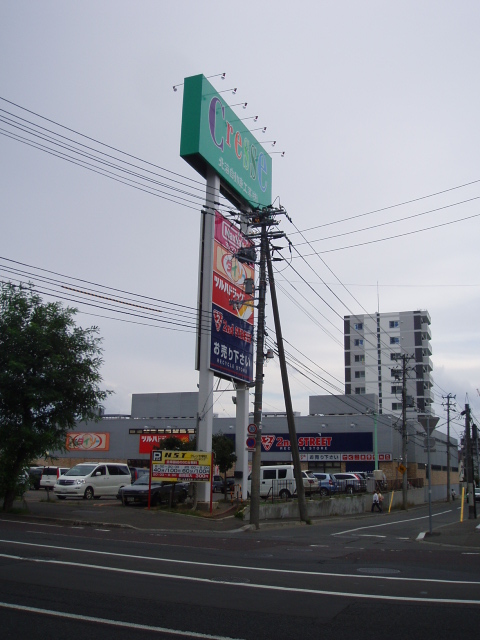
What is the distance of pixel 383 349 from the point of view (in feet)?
350

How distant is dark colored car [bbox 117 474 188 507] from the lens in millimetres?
26438

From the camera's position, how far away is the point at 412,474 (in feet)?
214

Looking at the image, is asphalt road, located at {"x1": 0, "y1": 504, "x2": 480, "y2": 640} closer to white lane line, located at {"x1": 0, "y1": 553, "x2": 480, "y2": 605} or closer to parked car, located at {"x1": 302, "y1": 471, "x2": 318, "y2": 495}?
white lane line, located at {"x1": 0, "y1": 553, "x2": 480, "y2": 605}

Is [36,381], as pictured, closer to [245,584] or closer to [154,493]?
[154,493]

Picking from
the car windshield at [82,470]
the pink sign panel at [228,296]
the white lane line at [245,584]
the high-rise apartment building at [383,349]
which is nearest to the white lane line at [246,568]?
the white lane line at [245,584]

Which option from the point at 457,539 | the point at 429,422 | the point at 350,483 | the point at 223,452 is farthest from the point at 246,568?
the point at 350,483

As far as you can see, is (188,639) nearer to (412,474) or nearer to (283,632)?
(283,632)

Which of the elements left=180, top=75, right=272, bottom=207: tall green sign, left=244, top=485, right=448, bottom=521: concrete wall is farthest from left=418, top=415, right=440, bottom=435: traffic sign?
left=180, top=75, right=272, bottom=207: tall green sign

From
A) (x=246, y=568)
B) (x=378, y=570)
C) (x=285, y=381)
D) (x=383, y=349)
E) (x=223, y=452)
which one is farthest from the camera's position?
(x=383, y=349)

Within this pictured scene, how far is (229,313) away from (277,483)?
1458 centimetres

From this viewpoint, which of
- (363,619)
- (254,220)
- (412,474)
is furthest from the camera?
(412,474)

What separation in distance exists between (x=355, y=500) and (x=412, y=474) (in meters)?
29.4

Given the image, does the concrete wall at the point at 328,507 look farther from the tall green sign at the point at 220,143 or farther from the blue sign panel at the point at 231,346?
the tall green sign at the point at 220,143

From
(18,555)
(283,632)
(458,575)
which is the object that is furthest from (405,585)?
(18,555)
